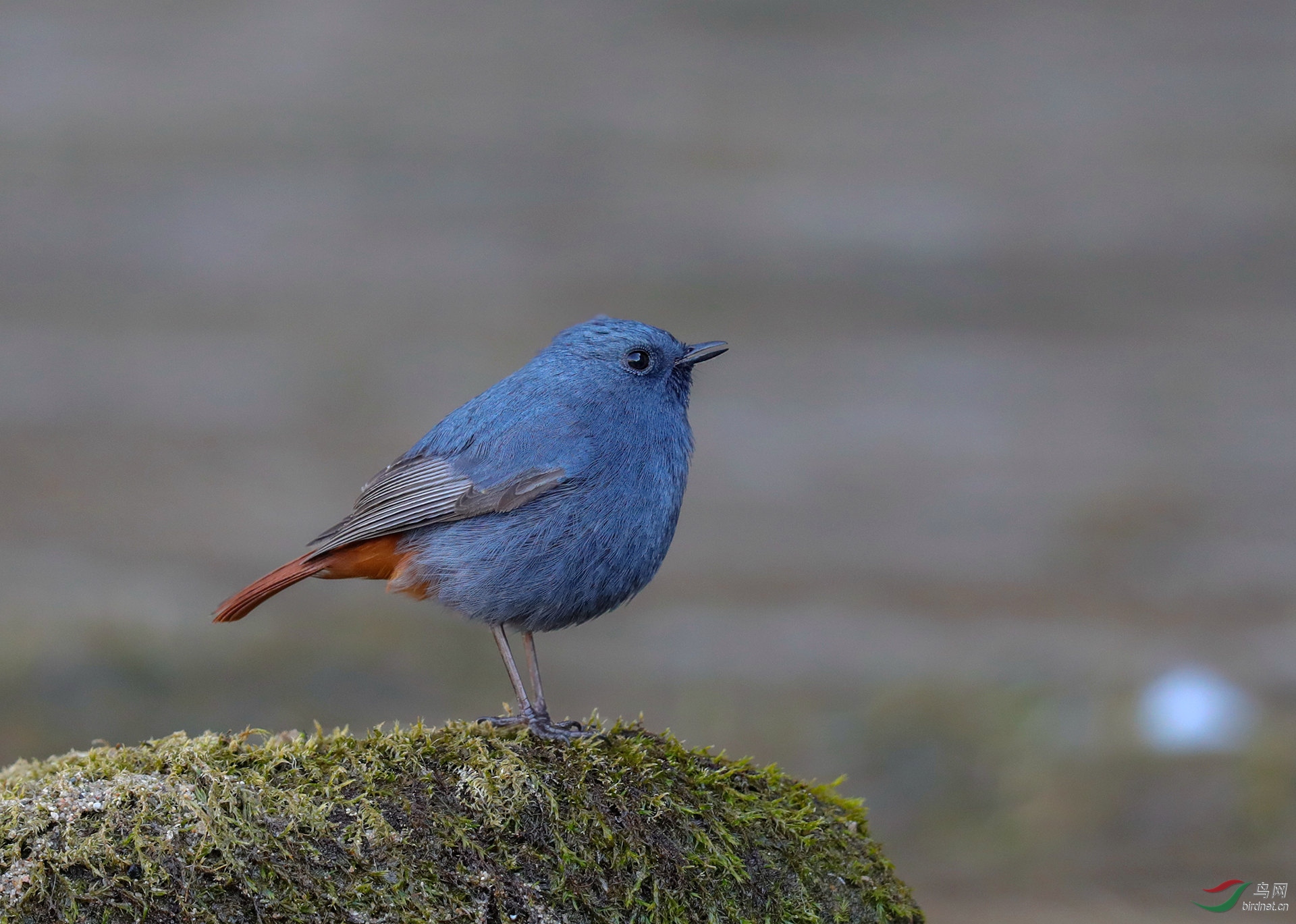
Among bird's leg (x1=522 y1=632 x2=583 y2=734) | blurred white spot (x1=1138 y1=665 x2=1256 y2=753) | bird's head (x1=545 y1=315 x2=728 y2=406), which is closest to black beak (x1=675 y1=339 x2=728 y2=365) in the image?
bird's head (x1=545 y1=315 x2=728 y2=406)

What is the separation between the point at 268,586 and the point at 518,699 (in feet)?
3.18

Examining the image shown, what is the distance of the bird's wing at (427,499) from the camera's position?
410cm

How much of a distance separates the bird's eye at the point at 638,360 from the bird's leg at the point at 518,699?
1.07 meters

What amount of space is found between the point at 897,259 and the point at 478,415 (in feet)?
27.6

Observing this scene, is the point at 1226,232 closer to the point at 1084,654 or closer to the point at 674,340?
the point at 1084,654

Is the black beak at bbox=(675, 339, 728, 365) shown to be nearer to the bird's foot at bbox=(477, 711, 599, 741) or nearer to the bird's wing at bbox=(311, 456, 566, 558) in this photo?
the bird's wing at bbox=(311, 456, 566, 558)

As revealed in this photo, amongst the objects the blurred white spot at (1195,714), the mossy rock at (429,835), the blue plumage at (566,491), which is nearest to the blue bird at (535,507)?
the blue plumage at (566,491)

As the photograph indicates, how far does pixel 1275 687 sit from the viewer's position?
9516mm

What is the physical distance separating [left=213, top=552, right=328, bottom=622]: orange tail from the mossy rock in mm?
683

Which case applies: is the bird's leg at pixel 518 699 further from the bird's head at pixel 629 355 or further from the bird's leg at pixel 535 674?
the bird's head at pixel 629 355

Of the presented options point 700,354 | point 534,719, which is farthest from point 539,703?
point 700,354

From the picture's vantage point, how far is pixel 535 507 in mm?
4102

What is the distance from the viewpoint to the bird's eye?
4465 mm

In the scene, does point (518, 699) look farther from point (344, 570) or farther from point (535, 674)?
point (344, 570)
